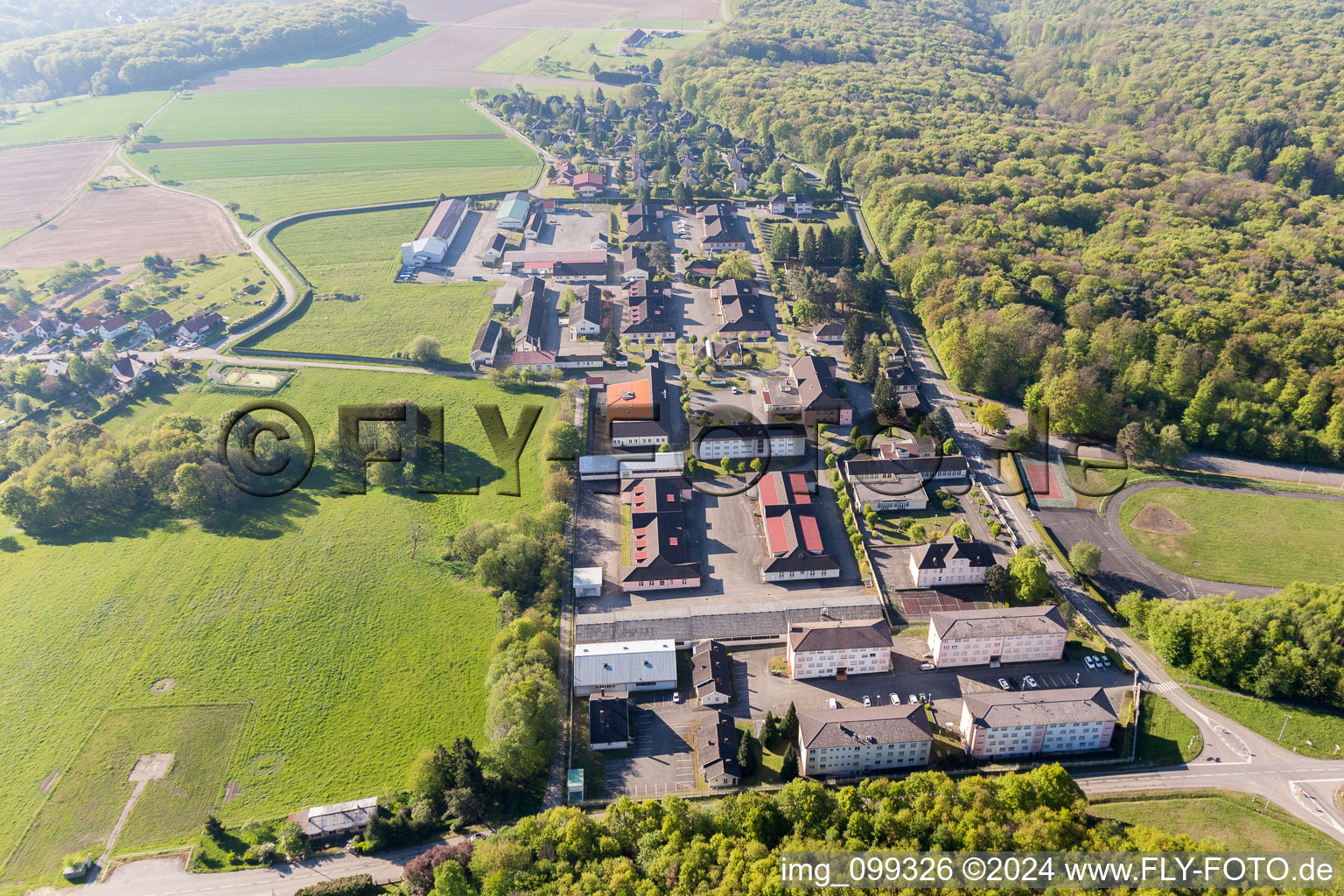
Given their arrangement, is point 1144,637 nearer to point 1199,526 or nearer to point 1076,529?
point 1076,529

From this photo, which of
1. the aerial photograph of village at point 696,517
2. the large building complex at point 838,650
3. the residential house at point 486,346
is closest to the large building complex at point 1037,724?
the aerial photograph of village at point 696,517

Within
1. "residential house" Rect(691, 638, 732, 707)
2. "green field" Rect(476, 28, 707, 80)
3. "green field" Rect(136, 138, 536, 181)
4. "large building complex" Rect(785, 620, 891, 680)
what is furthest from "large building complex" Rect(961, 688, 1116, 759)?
"green field" Rect(476, 28, 707, 80)

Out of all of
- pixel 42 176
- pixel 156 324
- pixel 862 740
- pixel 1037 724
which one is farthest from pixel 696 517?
pixel 42 176

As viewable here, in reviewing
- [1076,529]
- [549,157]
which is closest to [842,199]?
[549,157]

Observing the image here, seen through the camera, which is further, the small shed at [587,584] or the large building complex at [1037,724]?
the small shed at [587,584]

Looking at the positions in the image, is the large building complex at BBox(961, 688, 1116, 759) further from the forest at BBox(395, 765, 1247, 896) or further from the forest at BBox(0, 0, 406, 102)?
the forest at BBox(0, 0, 406, 102)

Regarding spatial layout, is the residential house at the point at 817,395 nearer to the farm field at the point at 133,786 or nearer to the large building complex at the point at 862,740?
the large building complex at the point at 862,740

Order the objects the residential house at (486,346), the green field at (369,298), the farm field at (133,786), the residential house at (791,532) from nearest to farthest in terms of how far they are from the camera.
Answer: the farm field at (133,786) < the residential house at (791,532) < the residential house at (486,346) < the green field at (369,298)
